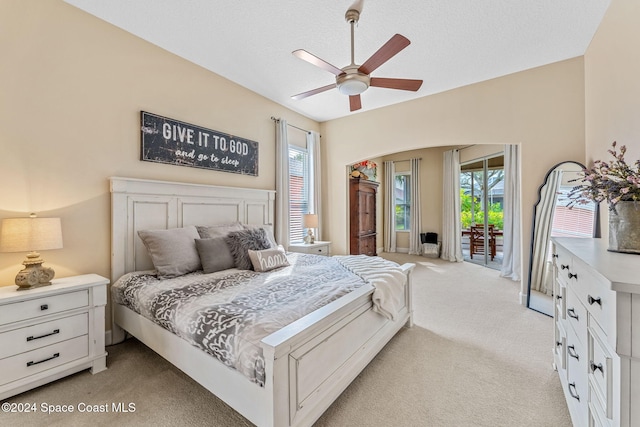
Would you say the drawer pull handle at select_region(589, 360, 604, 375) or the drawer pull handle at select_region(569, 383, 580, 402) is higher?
the drawer pull handle at select_region(589, 360, 604, 375)

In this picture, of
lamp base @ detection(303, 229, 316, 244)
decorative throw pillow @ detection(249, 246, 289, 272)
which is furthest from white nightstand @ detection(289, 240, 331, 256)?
decorative throw pillow @ detection(249, 246, 289, 272)

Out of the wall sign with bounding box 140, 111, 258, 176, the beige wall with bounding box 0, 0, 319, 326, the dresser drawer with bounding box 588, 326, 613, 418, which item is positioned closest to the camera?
the dresser drawer with bounding box 588, 326, 613, 418

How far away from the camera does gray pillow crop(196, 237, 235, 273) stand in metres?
2.53

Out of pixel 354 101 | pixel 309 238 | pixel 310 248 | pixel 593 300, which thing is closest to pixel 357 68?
pixel 354 101

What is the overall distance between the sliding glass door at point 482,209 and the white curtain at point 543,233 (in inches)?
98.8

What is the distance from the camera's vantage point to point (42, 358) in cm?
186

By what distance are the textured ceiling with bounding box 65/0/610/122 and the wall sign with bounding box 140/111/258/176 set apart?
0.82m

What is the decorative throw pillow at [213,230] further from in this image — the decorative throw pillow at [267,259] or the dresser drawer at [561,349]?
the dresser drawer at [561,349]

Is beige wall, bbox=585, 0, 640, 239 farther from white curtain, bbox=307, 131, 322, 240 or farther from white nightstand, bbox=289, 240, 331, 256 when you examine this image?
white curtain, bbox=307, 131, 322, 240

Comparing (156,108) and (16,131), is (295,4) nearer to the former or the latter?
(156,108)

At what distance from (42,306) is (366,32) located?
11.4ft

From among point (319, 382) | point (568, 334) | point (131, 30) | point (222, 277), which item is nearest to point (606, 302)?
point (568, 334)

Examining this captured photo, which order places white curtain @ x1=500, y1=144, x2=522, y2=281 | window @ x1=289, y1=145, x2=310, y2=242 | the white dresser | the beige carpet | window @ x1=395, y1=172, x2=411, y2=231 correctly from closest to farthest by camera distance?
the white dresser, the beige carpet, window @ x1=289, y1=145, x2=310, y2=242, white curtain @ x1=500, y1=144, x2=522, y2=281, window @ x1=395, y1=172, x2=411, y2=231

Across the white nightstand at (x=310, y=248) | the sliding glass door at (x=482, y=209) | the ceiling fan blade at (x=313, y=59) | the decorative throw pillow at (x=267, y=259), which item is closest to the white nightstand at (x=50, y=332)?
the decorative throw pillow at (x=267, y=259)
